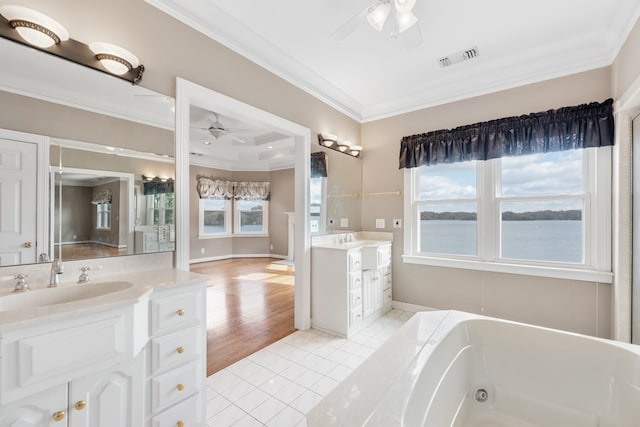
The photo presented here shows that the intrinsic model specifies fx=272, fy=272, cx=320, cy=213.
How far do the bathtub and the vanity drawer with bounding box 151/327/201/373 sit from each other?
871 mm

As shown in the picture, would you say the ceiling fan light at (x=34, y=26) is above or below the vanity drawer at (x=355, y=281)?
above

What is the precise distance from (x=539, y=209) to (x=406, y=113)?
1841 millimetres

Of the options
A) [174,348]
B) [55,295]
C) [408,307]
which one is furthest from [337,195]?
[55,295]

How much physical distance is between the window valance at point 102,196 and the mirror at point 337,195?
184 centimetres

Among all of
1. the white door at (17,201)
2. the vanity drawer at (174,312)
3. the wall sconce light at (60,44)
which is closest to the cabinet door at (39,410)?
the vanity drawer at (174,312)

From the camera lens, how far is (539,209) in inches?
110

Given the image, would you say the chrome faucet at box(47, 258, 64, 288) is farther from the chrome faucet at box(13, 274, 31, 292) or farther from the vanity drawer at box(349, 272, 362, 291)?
the vanity drawer at box(349, 272, 362, 291)

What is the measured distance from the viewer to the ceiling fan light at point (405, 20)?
5.44ft

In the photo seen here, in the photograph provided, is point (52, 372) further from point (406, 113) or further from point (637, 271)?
point (406, 113)

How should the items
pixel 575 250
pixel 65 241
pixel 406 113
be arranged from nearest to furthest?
pixel 65 241 < pixel 575 250 < pixel 406 113

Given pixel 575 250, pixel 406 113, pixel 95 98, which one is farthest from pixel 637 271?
pixel 95 98

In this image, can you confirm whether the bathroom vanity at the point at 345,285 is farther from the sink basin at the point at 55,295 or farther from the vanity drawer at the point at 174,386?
the sink basin at the point at 55,295

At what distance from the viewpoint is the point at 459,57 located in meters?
2.65

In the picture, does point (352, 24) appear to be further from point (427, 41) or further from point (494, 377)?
point (494, 377)
